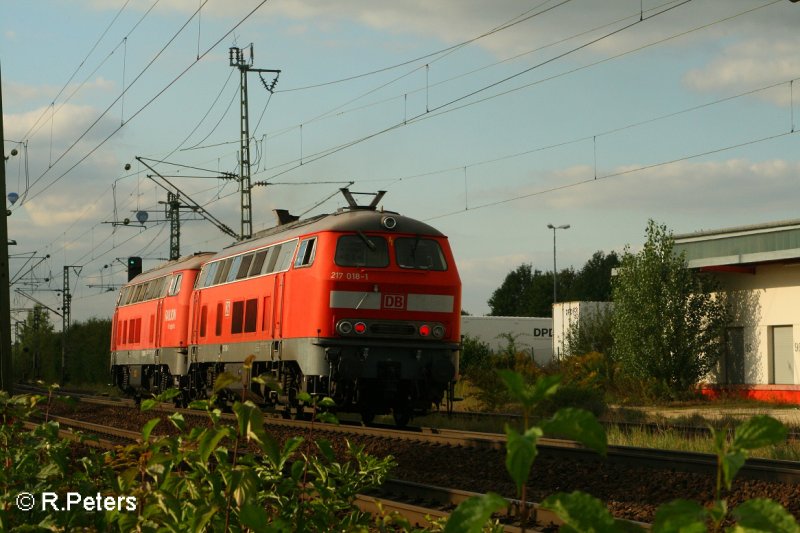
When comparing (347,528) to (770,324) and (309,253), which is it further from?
(770,324)

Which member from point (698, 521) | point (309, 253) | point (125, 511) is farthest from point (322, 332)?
point (698, 521)

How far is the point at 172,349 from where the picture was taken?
87.2ft

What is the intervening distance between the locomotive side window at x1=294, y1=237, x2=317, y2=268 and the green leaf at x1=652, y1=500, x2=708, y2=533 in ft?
54.3

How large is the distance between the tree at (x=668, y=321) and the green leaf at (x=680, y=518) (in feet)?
104

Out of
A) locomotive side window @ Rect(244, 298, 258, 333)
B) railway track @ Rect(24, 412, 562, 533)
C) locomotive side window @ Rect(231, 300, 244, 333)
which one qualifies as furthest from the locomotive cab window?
railway track @ Rect(24, 412, 562, 533)

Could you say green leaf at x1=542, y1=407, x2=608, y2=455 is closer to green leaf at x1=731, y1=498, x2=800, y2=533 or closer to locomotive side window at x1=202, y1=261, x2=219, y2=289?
green leaf at x1=731, y1=498, x2=800, y2=533

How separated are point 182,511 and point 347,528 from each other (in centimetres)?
62

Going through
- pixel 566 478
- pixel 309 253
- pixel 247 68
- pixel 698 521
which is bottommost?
pixel 566 478

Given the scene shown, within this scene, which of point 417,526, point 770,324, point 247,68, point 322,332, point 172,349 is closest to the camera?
point 417,526

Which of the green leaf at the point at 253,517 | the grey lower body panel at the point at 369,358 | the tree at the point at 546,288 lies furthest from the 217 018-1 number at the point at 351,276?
the tree at the point at 546,288

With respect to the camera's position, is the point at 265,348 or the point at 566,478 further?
the point at 265,348

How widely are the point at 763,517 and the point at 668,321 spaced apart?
3240 centimetres

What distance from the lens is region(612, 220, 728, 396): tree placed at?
32844 millimetres

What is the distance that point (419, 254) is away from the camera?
18641mm
